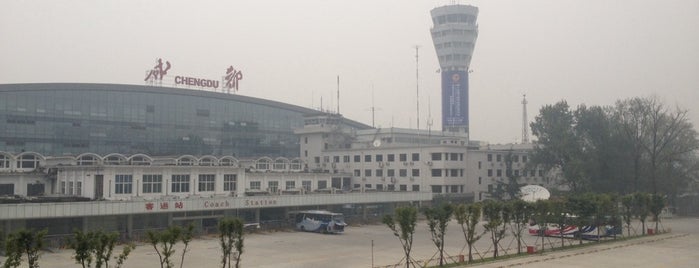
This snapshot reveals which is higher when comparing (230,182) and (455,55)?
(455,55)

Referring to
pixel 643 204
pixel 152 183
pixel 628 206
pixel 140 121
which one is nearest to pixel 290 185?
pixel 152 183

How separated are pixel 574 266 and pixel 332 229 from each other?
22.2 meters

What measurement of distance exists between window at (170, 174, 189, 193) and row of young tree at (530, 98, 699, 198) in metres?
39.7

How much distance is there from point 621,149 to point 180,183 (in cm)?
4709

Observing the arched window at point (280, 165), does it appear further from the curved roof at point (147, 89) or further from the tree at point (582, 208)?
the tree at point (582, 208)

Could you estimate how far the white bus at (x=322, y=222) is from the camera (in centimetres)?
5175

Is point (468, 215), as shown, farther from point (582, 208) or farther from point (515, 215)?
point (582, 208)

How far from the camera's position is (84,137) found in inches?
3130

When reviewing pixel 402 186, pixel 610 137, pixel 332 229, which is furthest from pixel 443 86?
pixel 332 229

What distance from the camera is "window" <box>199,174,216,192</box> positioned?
187 ft

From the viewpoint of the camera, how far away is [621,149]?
68.7 meters

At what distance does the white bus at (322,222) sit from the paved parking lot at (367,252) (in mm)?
995

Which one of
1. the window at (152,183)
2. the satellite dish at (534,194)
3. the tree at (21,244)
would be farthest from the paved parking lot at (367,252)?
the tree at (21,244)

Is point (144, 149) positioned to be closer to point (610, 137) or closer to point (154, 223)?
point (154, 223)
